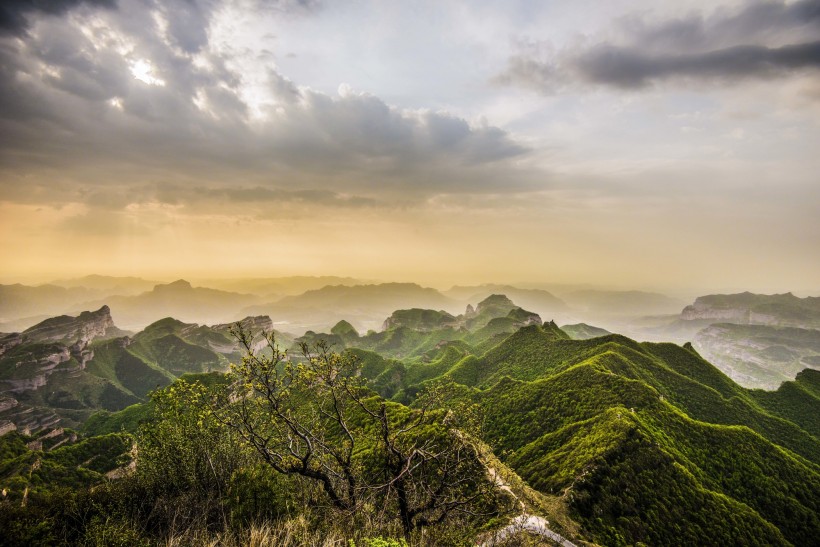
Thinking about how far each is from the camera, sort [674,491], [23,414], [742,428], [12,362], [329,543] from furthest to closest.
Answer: [12,362] < [23,414] < [742,428] < [674,491] < [329,543]

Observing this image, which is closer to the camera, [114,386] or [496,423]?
[496,423]

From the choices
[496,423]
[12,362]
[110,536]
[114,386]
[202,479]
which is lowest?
[114,386]

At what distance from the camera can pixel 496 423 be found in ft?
252

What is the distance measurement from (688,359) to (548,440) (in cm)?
7642

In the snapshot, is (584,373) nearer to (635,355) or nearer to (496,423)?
(496,423)

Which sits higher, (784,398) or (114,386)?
(784,398)

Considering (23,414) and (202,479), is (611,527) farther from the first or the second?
(23,414)

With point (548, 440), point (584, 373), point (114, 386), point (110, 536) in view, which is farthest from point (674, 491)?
point (114, 386)

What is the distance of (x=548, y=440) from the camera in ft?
202

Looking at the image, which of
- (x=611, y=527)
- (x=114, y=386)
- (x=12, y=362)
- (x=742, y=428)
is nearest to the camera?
(x=611, y=527)

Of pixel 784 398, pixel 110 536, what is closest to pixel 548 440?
pixel 110 536

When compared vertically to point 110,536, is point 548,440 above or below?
below

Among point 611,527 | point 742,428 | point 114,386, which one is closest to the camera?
point 611,527

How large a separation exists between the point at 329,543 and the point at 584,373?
8002 centimetres
